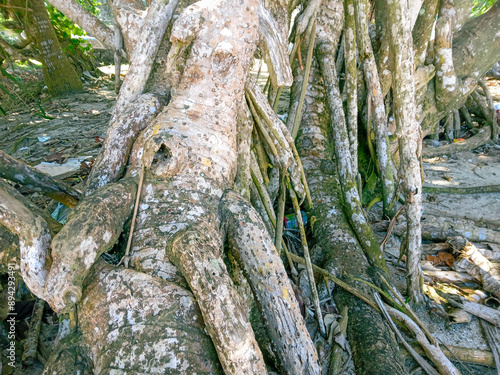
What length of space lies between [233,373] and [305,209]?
5.74 feet

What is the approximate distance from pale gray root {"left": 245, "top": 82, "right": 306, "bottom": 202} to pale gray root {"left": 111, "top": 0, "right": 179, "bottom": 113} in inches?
23.9

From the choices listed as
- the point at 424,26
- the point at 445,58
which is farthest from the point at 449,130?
the point at 424,26

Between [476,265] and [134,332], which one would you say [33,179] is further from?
[476,265]

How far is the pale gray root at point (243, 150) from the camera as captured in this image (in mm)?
2090

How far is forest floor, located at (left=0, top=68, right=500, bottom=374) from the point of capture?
226cm

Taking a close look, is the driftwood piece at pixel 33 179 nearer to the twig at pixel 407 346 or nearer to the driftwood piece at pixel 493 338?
the twig at pixel 407 346

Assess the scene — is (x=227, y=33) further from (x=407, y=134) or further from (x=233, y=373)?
(x=233, y=373)

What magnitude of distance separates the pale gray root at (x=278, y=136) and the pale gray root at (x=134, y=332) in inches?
45.3

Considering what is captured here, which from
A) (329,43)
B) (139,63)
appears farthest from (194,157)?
(329,43)

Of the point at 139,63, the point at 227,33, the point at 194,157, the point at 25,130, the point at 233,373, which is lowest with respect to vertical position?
the point at 25,130

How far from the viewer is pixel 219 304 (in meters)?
1.26

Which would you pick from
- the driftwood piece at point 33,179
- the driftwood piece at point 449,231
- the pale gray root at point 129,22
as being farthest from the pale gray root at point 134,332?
the driftwood piece at point 449,231

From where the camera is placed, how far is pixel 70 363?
129 cm

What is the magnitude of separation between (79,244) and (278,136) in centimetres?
128
